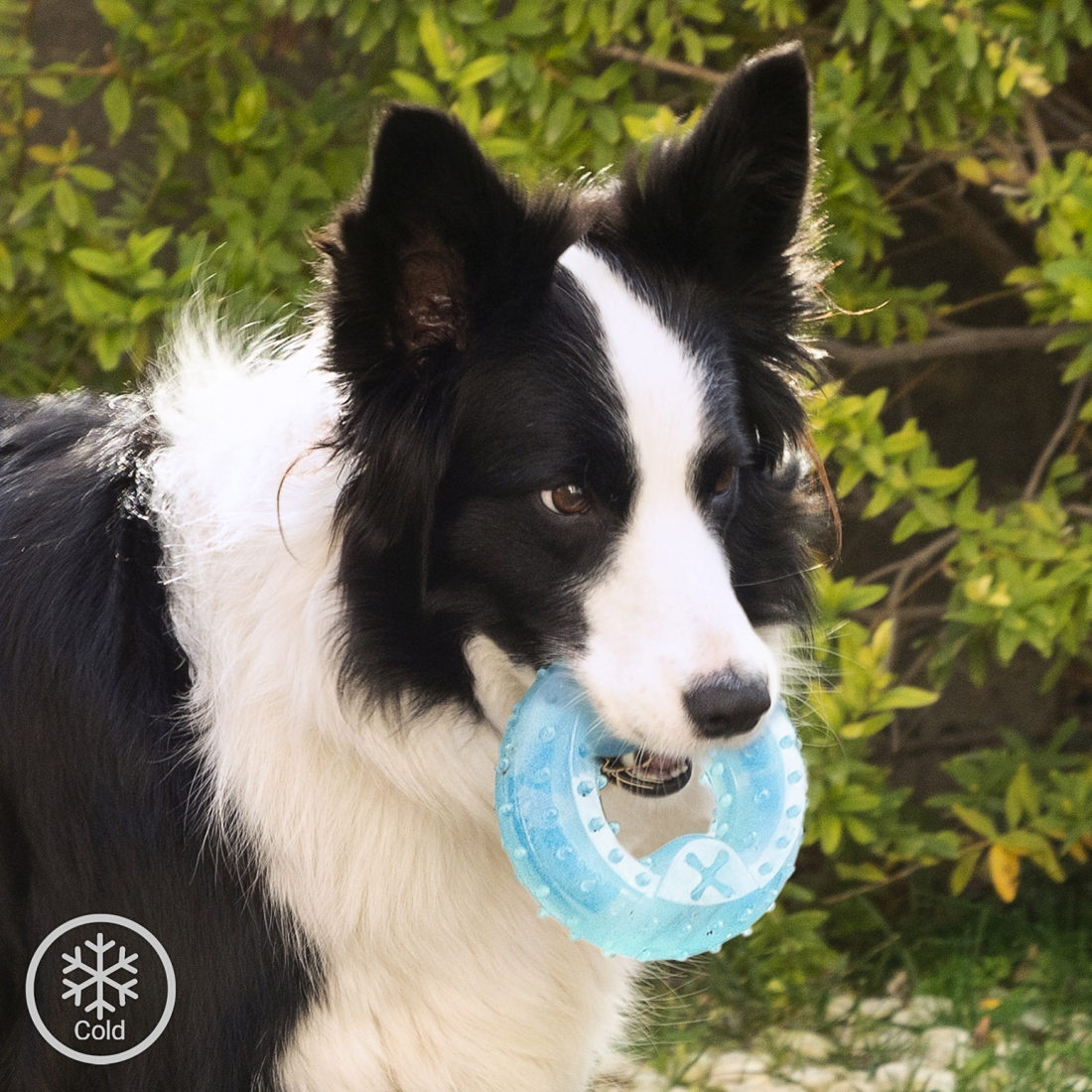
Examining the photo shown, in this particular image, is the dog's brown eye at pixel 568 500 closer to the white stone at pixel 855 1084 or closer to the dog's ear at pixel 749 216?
the dog's ear at pixel 749 216

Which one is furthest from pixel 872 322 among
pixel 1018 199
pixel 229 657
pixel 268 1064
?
pixel 268 1064

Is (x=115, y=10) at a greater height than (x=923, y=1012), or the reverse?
(x=115, y=10)

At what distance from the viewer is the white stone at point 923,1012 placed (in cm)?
367

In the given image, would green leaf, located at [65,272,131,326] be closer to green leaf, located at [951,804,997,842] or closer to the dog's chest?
the dog's chest

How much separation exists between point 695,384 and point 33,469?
1184mm

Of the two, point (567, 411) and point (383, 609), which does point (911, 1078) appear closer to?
point (383, 609)

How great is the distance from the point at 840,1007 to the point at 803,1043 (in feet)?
0.97

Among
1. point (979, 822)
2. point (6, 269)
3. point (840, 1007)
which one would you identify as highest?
point (6, 269)

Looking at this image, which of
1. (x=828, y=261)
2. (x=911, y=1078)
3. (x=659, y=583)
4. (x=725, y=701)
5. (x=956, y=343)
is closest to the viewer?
(x=725, y=701)

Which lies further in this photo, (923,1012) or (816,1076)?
(923,1012)

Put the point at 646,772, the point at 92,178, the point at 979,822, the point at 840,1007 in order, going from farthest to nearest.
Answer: the point at 840,1007 → the point at 979,822 → the point at 92,178 → the point at 646,772

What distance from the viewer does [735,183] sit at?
2.29 metres

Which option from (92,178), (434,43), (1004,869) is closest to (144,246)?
(92,178)

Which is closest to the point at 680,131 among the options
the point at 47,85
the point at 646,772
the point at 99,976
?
the point at 47,85
